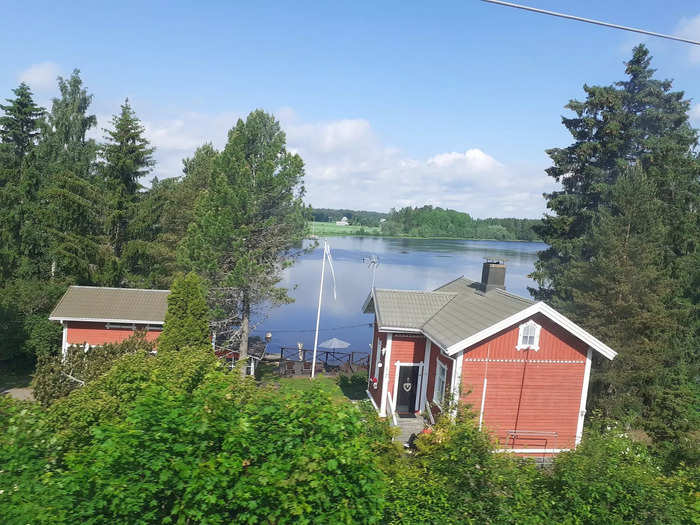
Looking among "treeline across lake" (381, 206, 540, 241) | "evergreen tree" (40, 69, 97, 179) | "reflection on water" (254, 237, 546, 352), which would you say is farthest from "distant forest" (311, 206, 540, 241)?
"evergreen tree" (40, 69, 97, 179)

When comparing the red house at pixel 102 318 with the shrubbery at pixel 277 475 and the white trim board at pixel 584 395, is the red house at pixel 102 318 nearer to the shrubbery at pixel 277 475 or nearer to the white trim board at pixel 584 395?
the shrubbery at pixel 277 475

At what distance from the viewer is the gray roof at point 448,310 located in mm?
14734

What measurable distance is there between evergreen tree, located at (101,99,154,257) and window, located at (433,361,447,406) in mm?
19655

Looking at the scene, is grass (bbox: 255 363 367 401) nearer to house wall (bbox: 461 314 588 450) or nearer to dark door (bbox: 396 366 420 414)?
dark door (bbox: 396 366 420 414)

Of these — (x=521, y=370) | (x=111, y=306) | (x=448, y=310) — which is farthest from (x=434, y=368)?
(x=111, y=306)

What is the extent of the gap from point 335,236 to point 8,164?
137m

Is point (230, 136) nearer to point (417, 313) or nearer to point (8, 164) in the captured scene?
point (417, 313)

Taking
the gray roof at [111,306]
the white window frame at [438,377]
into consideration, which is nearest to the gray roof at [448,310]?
the white window frame at [438,377]

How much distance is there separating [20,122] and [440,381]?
26.4 metres

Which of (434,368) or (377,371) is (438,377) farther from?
(377,371)

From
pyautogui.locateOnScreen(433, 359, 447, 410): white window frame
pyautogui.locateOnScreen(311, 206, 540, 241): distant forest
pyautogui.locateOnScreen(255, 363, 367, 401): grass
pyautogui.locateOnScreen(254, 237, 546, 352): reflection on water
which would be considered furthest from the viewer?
pyautogui.locateOnScreen(311, 206, 540, 241): distant forest

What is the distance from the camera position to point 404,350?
17.2m

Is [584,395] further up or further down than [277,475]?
further down

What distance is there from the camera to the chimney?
18.0m
